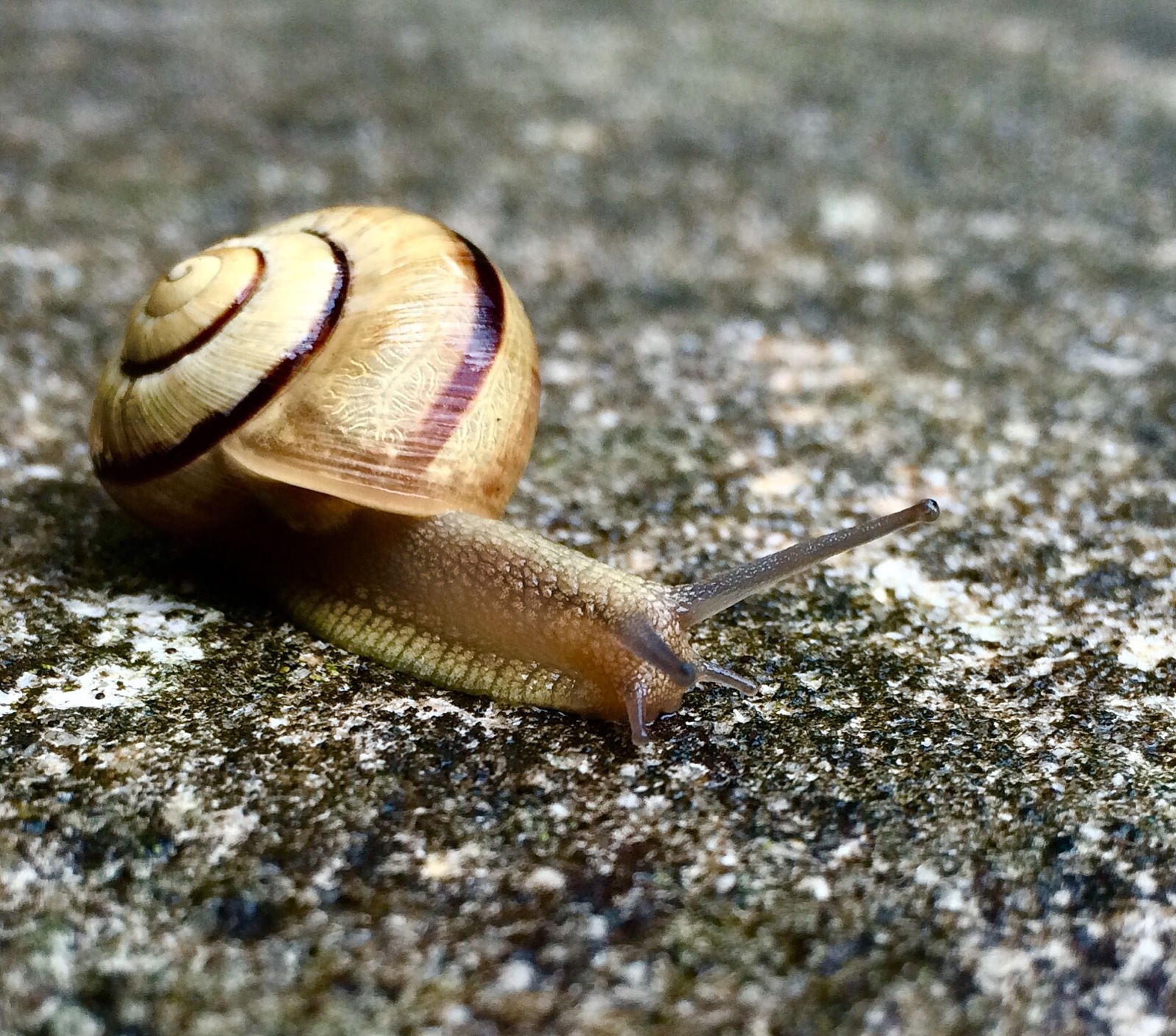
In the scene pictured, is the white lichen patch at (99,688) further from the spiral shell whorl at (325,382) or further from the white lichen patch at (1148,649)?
the white lichen patch at (1148,649)

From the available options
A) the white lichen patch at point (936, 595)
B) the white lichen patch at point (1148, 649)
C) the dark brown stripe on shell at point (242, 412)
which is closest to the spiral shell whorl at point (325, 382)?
the dark brown stripe on shell at point (242, 412)

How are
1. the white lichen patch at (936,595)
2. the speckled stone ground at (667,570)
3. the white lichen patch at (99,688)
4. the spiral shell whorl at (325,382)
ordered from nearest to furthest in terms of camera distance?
the speckled stone ground at (667,570) < the white lichen patch at (99,688) < the spiral shell whorl at (325,382) < the white lichen patch at (936,595)

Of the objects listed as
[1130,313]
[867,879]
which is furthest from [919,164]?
[867,879]

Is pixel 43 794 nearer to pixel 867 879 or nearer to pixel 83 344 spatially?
pixel 867 879

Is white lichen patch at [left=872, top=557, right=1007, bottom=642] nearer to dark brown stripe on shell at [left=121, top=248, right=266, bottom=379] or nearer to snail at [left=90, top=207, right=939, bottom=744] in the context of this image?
snail at [left=90, top=207, right=939, bottom=744]

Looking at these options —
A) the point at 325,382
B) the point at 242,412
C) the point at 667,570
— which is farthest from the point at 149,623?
the point at 667,570

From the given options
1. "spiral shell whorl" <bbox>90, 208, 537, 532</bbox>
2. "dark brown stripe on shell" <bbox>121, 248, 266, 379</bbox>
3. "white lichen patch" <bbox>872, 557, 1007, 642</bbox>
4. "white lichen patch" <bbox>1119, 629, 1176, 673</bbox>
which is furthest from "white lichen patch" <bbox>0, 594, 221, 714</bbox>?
"white lichen patch" <bbox>1119, 629, 1176, 673</bbox>
